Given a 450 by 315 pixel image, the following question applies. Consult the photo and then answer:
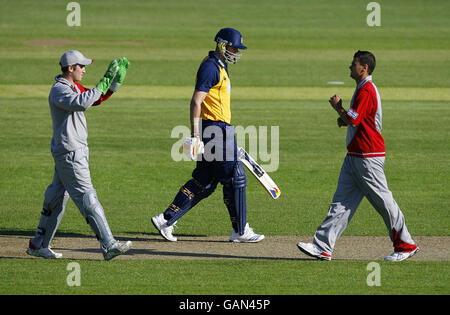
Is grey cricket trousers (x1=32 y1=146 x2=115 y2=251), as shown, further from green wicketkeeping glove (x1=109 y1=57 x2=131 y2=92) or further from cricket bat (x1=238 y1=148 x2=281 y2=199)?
cricket bat (x1=238 y1=148 x2=281 y2=199)

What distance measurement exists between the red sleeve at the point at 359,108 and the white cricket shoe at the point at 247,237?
6.53 ft

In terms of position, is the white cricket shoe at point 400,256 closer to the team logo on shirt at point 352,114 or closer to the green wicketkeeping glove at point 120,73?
the team logo on shirt at point 352,114

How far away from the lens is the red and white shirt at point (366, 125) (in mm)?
8906

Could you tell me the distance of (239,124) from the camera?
1978 cm

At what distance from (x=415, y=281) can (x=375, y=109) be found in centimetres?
179

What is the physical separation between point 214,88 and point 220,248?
1.77 metres

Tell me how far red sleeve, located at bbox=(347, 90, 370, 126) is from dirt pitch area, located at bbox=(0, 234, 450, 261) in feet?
4.95

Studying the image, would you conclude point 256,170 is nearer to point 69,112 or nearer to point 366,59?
point 366,59

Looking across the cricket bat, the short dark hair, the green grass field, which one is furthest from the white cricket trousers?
the cricket bat

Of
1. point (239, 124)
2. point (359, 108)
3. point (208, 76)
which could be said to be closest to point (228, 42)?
point (208, 76)

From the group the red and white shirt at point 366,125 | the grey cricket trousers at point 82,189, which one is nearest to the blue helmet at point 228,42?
the red and white shirt at point 366,125

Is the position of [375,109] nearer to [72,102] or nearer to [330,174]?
[72,102]

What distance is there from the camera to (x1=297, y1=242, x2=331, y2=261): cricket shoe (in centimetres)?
899
